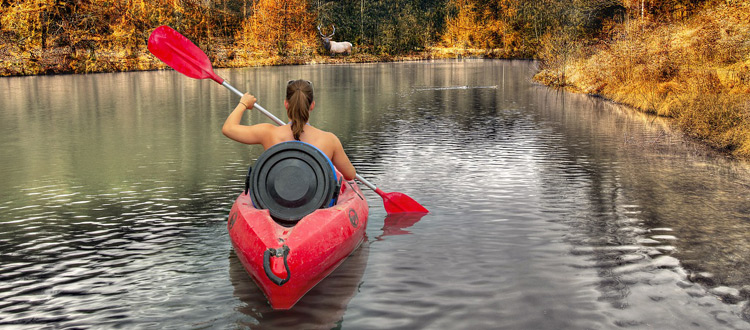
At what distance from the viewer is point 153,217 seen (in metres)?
10.1

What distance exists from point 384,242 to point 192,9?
79.9 metres

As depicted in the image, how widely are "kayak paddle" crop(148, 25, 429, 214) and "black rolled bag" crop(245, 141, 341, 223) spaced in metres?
2.42

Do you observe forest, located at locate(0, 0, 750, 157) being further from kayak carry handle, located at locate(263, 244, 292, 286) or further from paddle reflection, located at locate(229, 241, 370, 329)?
kayak carry handle, located at locate(263, 244, 292, 286)

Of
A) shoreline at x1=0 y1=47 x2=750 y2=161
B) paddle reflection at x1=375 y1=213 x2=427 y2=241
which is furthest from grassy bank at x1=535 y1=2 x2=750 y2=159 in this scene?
paddle reflection at x1=375 y1=213 x2=427 y2=241

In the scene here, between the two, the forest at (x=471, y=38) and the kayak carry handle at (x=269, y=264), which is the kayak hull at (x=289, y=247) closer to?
the kayak carry handle at (x=269, y=264)

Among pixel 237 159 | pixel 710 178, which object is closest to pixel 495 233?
pixel 710 178

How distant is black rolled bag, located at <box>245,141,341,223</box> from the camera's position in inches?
281

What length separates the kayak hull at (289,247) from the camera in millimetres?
6324

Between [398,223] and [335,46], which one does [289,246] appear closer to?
[398,223]

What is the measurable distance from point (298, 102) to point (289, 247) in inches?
60.8

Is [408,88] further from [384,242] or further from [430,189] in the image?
[384,242]

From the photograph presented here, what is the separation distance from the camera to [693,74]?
2127 cm

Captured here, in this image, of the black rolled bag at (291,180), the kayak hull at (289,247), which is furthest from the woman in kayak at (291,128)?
the kayak hull at (289,247)

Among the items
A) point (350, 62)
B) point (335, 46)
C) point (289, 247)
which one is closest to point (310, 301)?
point (289, 247)
